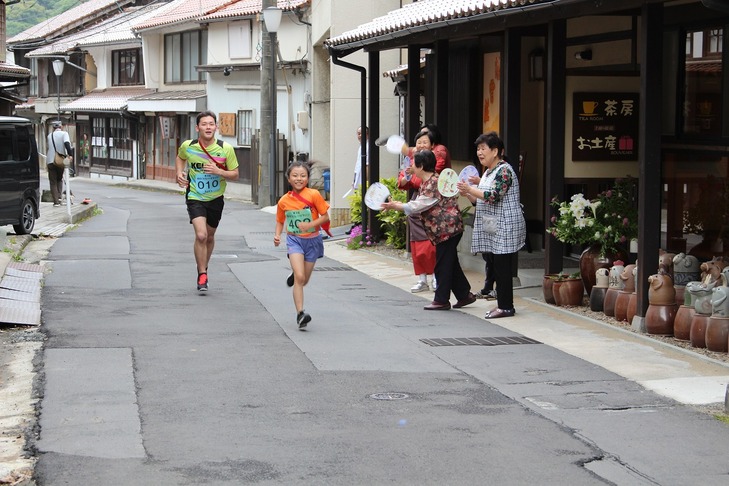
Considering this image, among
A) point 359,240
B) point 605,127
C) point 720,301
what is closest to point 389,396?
point 720,301

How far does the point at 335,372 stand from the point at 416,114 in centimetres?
835

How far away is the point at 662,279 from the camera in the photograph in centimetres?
962

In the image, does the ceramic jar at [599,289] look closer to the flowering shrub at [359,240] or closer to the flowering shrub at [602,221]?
the flowering shrub at [602,221]

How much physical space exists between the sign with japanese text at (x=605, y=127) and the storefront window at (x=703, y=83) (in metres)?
1.19

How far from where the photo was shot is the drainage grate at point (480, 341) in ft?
31.7

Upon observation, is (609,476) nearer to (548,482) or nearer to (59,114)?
(548,482)

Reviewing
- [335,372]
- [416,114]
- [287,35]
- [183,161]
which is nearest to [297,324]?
[335,372]

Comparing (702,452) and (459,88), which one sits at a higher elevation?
(459,88)

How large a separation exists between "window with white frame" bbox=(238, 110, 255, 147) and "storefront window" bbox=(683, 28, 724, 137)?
87.6ft

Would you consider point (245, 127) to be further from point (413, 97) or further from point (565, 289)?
point (565, 289)

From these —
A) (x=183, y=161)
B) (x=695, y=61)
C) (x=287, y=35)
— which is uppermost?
(x=287, y=35)

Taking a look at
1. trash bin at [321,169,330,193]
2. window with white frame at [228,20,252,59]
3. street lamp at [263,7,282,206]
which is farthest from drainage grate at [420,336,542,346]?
window with white frame at [228,20,252,59]

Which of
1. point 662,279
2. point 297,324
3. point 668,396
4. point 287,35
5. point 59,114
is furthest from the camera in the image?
point 59,114

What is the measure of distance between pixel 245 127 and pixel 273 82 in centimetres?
879
